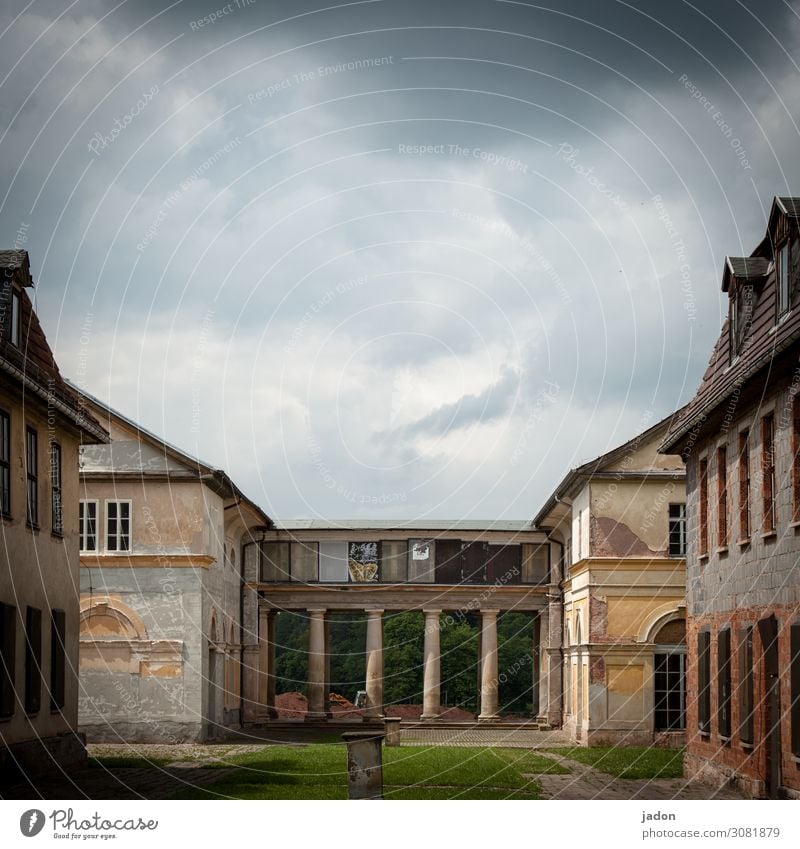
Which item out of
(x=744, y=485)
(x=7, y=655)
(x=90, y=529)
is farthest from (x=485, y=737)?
(x=7, y=655)

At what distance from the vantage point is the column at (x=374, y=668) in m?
55.5

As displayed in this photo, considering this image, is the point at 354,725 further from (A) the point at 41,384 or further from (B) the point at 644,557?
(A) the point at 41,384

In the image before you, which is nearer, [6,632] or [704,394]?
[6,632]

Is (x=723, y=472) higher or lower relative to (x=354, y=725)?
higher

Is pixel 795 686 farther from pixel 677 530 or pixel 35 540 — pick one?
pixel 677 530

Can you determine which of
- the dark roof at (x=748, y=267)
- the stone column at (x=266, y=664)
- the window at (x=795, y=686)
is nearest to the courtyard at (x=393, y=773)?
the window at (x=795, y=686)

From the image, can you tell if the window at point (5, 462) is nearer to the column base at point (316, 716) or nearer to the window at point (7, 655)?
the window at point (7, 655)

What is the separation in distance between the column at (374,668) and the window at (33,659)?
28.1 meters

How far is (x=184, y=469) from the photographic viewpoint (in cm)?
4219

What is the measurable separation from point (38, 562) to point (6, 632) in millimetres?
2802

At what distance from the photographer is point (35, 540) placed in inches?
1092
